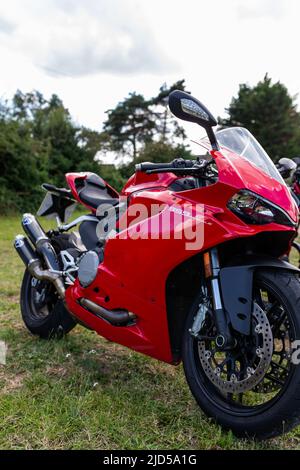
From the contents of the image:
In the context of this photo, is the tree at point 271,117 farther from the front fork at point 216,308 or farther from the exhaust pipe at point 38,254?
the front fork at point 216,308

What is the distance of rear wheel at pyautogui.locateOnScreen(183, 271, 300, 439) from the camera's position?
5.62 ft

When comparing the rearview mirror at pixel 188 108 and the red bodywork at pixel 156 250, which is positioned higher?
the rearview mirror at pixel 188 108

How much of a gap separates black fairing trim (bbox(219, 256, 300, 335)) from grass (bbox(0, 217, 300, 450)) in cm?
51

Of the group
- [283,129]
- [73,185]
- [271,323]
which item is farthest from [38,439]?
[283,129]

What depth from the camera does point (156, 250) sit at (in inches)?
81.6

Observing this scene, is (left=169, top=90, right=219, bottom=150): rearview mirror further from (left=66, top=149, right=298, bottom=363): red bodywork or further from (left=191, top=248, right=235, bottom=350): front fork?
(left=191, top=248, right=235, bottom=350): front fork

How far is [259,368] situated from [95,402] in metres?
0.91

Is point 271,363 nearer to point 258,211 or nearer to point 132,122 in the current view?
point 258,211

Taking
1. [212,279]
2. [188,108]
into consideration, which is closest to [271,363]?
[212,279]

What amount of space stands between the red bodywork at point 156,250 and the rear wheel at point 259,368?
0.66ft

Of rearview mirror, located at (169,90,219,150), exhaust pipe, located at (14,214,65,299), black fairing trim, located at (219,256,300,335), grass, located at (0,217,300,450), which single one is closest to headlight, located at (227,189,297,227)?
black fairing trim, located at (219,256,300,335)

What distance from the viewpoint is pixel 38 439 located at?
1.91 m

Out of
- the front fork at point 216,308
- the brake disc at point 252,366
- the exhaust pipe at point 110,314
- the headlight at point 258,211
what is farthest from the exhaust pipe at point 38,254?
the headlight at point 258,211

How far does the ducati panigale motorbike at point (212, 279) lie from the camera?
1804 mm
